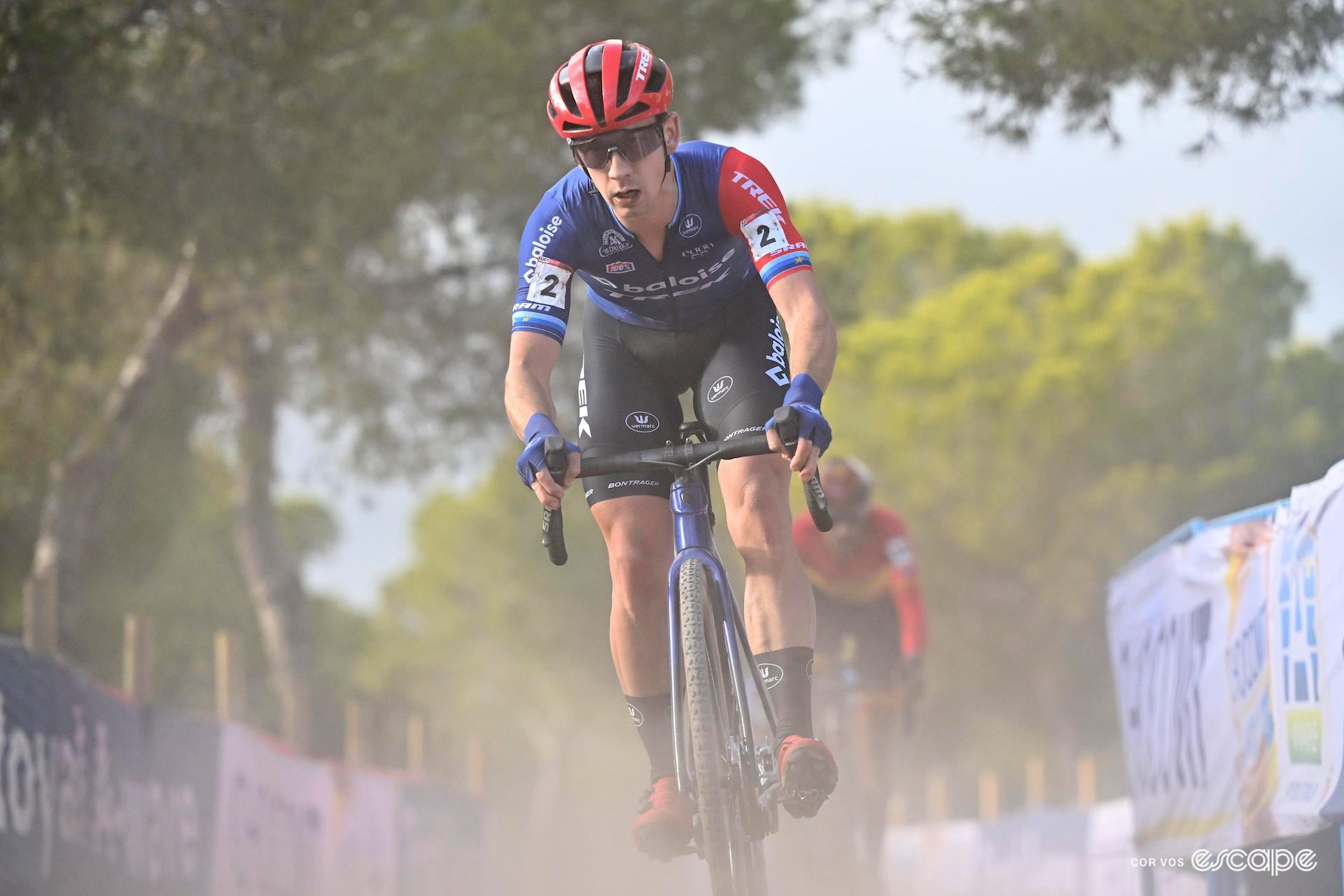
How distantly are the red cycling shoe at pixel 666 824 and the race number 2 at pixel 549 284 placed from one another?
4.64ft

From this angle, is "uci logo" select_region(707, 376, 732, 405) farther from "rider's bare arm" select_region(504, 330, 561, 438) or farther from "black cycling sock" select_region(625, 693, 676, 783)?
"black cycling sock" select_region(625, 693, 676, 783)

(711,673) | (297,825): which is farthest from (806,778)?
(297,825)

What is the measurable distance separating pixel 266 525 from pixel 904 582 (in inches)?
512

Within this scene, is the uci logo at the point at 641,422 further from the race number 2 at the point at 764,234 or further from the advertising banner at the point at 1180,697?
the advertising banner at the point at 1180,697

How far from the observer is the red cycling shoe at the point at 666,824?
4223 millimetres

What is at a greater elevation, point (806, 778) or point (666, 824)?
point (806, 778)

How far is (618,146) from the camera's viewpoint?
4254 millimetres

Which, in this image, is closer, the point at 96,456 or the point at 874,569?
the point at 874,569

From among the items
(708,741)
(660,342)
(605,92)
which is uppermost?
(605,92)

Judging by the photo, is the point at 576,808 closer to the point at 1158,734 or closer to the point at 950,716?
the point at 950,716

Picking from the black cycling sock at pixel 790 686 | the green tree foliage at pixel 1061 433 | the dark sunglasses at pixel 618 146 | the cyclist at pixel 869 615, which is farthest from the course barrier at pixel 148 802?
the green tree foliage at pixel 1061 433

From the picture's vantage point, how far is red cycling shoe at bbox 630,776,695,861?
13.9 feet

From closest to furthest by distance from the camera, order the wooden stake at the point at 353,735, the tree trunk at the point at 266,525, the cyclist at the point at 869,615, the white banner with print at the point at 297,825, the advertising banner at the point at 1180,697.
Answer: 1. the advertising banner at the point at 1180,697
2. the cyclist at the point at 869,615
3. the white banner with print at the point at 297,825
4. the wooden stake at the point at 353,735
5. the tree trunk at the point at 266,525

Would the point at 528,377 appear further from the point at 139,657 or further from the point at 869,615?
the point at 869,615
